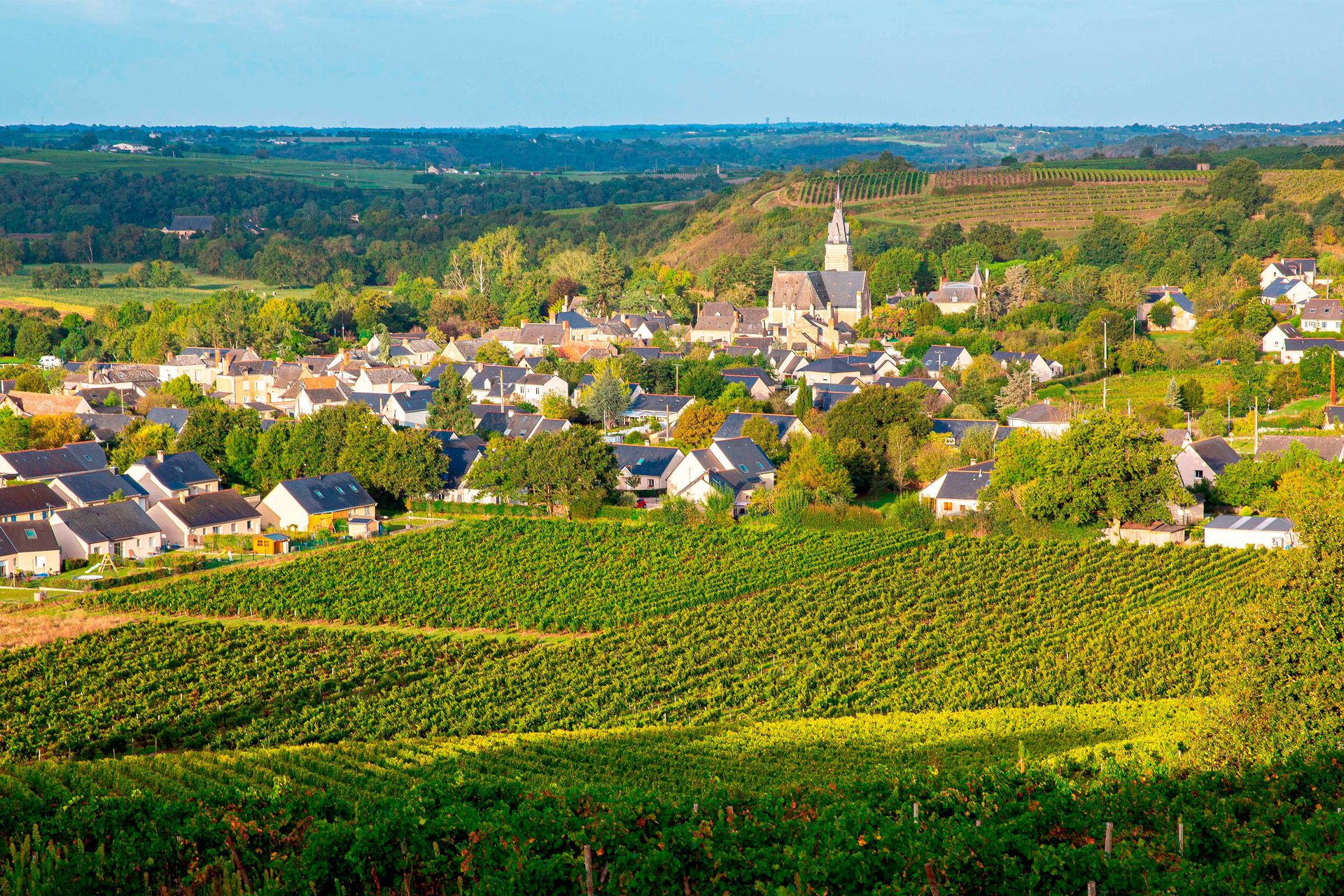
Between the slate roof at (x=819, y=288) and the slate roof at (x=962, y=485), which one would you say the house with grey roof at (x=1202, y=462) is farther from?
the slate roof at (x=819, y=288)

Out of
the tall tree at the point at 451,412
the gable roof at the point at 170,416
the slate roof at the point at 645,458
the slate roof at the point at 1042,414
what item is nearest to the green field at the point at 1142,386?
the slate roof at the point at 1042,414

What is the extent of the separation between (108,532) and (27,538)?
1.87 meters

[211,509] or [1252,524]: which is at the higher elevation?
[1252,524]

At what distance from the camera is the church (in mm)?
67375

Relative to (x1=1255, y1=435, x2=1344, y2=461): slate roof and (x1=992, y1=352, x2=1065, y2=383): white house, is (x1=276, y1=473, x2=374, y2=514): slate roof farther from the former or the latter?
(x1=992, y1=352, x2=1065, y2=383): white house

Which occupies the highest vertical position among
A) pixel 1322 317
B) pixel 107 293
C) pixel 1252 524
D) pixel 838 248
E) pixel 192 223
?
pixel 192 223

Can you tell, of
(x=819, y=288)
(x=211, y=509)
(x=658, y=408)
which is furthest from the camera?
(x=819, y=288)

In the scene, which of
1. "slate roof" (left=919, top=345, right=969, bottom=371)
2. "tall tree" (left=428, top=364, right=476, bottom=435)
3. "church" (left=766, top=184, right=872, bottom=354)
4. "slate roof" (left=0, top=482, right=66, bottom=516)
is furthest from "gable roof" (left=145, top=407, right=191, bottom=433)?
"church" (left=766, top=184, right=872, bottom=354)

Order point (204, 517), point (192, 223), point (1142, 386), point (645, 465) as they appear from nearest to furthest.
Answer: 1. point (204, 517)
2. point (645, 465)
3. point (1142, 386)
4. point (192, 223)

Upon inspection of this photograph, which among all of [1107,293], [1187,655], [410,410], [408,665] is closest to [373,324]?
[410,410]

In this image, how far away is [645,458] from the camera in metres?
41.1

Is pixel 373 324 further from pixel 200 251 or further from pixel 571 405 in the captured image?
pixel 200 251

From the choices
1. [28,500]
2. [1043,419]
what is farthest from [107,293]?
[1043,419]

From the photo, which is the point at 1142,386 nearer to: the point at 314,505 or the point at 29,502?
the point at 314,505
